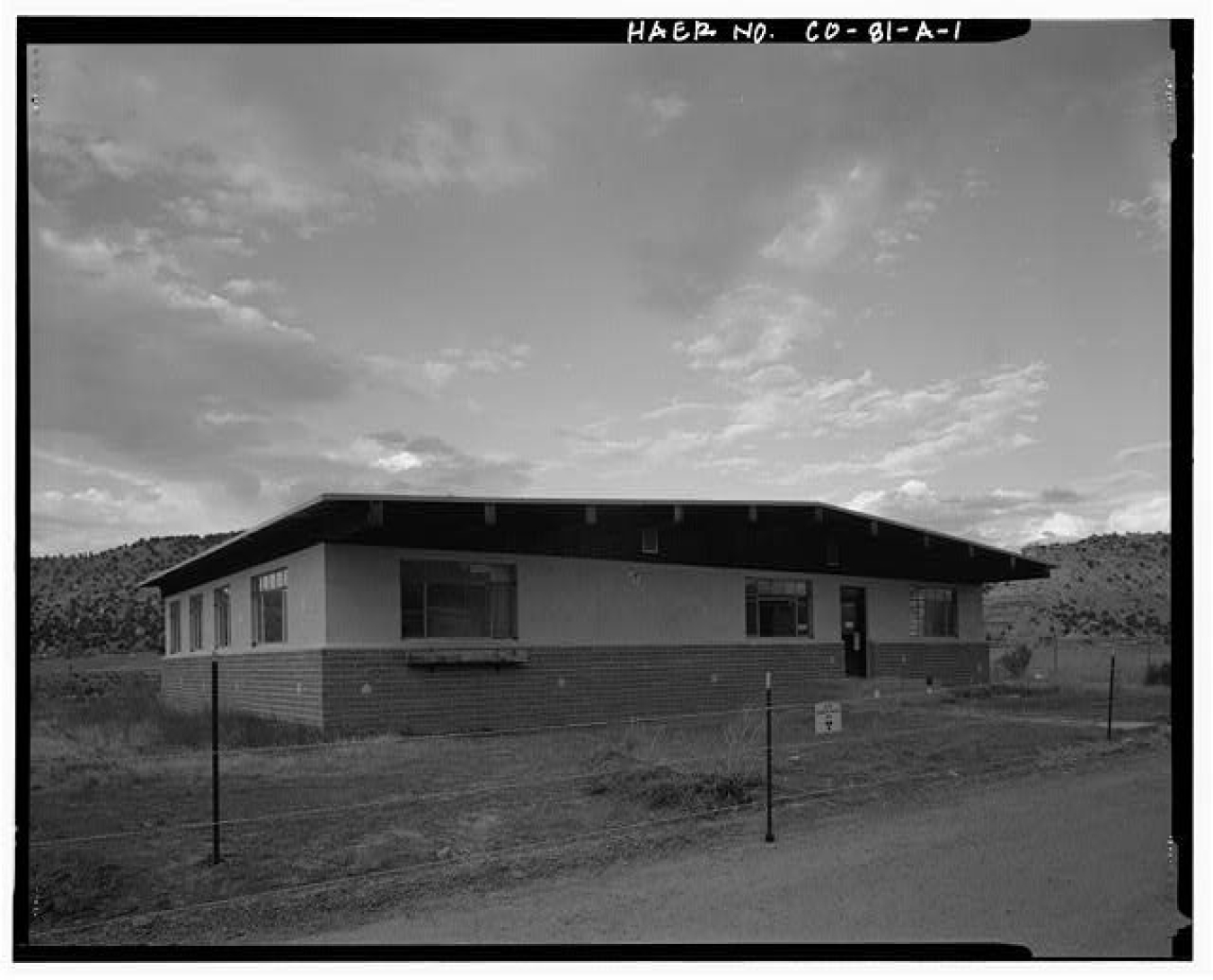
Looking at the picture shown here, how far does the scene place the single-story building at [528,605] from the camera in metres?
16.9

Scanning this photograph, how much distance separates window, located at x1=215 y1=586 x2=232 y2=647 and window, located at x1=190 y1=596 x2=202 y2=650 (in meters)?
1.87

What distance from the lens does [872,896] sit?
293 inches

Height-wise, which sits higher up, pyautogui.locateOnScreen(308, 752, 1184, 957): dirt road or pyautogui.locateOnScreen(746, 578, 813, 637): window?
pyautogui.locateOnScreen(746, 578, 813, 637): window

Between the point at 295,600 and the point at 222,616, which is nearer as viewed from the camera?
the point at 295,600

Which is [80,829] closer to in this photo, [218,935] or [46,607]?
[218,935]

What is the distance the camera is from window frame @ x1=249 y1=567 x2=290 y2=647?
18.7 meters

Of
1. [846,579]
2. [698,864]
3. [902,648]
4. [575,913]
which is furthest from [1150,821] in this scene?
[902,648]

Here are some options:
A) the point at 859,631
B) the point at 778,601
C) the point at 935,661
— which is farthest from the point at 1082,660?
the point at 778,601

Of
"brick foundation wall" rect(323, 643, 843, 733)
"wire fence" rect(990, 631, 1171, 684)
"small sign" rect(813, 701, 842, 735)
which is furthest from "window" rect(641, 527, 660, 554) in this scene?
"wire fence" rect(990, 631, 1171, 684)

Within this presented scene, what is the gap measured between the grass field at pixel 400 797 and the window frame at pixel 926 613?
21.0 ft

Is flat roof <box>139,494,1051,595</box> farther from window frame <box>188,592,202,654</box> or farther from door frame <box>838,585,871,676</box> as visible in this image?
window frame <box>188,592,202,654</box>

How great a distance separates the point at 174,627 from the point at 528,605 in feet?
44.6

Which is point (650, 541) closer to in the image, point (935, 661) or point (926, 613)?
point (926, 613)

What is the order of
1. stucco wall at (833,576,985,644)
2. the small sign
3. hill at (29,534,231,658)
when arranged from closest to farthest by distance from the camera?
1. the small sign
2. stucco wall at (833,576,985,644)
3. hill at (29,534,231,658)
